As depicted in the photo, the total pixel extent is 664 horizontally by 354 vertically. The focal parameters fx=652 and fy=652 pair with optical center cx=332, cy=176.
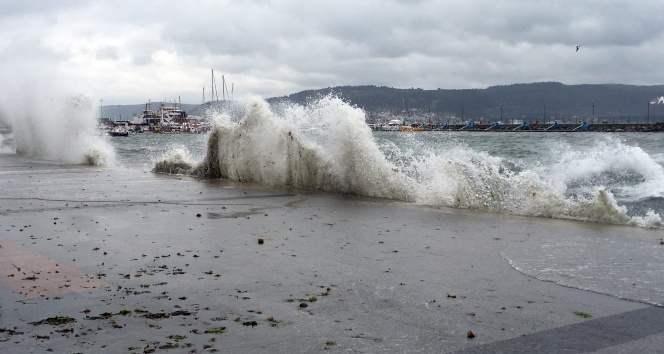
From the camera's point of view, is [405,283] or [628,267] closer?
[405,283]

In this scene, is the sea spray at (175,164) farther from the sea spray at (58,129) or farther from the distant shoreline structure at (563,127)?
the distant shoreline structure at (563,127)

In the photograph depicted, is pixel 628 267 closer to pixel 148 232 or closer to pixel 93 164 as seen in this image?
pixel 148 232

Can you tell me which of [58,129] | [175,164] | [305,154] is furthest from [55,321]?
[58,129]

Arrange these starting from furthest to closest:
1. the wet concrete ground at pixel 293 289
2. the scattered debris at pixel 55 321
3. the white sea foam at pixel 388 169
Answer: the white sea foam at pixel 388 169 → the scattered debris at pixel 55 321 → the wet concrete ground at pixel 293 289

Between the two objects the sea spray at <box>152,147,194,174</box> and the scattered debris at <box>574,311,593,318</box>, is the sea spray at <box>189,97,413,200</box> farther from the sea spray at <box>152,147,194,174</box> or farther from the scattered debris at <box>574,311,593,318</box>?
the scattered debris at <box>574,311,593,318</box>

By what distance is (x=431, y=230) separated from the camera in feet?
34.3

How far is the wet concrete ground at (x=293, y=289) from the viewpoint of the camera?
16.1 feet

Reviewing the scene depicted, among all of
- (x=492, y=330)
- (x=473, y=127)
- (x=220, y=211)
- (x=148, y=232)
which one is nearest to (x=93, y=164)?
(x=220, y=211)

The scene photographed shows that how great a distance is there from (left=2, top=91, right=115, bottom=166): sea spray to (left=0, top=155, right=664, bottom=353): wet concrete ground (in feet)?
69.4

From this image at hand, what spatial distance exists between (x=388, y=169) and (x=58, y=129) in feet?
87.4

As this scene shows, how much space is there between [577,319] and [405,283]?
1.82 m

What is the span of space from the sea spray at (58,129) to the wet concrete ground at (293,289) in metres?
21.1

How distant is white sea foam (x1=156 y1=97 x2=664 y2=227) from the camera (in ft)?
43.3

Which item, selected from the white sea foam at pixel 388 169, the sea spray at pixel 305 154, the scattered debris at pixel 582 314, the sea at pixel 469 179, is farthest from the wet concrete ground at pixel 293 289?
the sea spray at pixel 305 154
